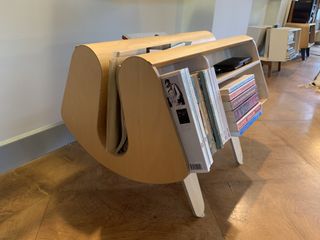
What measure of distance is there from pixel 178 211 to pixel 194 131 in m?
0.43

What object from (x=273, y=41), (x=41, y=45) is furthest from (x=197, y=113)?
(x=273, y=41)

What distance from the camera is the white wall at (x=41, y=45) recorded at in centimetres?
121

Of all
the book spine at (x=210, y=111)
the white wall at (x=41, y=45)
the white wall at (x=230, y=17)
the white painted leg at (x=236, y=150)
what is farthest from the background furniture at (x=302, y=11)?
the book spine at (x=210, y=111)

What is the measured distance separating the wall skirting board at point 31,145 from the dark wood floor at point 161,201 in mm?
42

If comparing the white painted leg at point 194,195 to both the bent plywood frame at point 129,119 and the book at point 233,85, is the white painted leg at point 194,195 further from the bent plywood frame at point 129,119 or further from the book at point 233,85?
the book at point 233,85

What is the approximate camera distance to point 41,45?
132cm

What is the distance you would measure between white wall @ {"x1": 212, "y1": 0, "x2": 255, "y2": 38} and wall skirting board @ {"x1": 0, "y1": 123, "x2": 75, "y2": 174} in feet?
4.34

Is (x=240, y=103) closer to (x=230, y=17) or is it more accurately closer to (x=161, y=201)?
(x=161, y=201)

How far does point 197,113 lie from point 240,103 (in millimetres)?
344

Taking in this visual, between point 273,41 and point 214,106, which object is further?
point 273,41

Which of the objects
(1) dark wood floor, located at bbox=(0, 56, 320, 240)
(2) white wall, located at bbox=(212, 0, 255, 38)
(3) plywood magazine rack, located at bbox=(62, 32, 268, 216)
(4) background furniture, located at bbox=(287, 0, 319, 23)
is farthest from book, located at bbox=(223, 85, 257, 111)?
(4) background furniture, located at bbox=(287, 0, 319, 23)

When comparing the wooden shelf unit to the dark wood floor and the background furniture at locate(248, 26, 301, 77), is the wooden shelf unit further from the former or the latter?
the dark wood floor

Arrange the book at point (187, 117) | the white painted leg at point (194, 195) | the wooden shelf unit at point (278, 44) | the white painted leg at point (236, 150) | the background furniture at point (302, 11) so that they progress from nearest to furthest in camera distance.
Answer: the book at point (187, 117) → the white painted leg at point (194, 195) → the white painted leg at point (236, 150) → the wooden shelf unit at point (278, 44) → the background furniture at point (302, 11)

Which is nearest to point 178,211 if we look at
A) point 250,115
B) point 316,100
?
point 250,115
